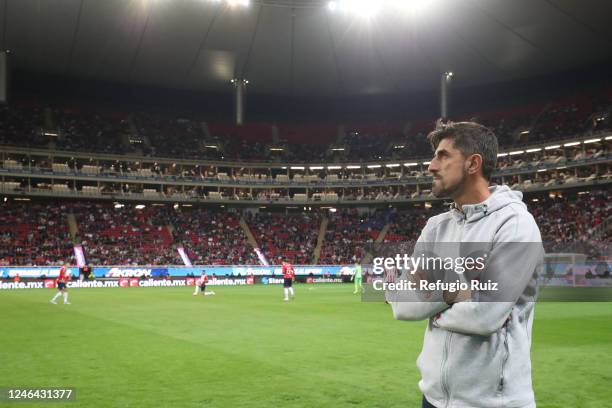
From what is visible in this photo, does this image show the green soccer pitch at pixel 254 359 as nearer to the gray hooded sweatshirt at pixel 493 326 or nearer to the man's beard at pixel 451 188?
the gray hooded sweatshirt at pixel 493 326

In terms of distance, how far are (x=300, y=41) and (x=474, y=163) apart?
60.7m

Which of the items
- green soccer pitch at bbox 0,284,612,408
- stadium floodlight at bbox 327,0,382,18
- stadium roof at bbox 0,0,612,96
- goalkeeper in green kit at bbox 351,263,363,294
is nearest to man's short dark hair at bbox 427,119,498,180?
green soccer pitch at bbox 0,284,612,408

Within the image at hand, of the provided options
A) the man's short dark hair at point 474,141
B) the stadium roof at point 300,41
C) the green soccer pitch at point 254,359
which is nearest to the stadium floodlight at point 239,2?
the stadium roof at point 300,41

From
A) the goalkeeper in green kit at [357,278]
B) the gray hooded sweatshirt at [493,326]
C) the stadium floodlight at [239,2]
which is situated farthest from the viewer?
the stadium floodlight at [239,2]

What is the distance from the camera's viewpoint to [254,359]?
40.9 feet

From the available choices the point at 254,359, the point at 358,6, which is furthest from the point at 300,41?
the point at 254,359

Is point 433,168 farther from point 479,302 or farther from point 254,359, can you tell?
point 254,359

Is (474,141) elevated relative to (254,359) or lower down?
elevated

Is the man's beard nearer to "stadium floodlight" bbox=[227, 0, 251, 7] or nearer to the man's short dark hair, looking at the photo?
the man's short dark hair

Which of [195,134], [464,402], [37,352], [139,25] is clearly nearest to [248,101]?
Answer: [195,134]

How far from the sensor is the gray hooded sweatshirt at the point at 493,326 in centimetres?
275

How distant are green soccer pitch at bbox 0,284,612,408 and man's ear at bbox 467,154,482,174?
20.3ft

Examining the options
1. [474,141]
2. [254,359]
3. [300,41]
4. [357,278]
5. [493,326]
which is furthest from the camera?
[300,41]

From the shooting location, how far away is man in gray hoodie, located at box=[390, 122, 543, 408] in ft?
9.06
